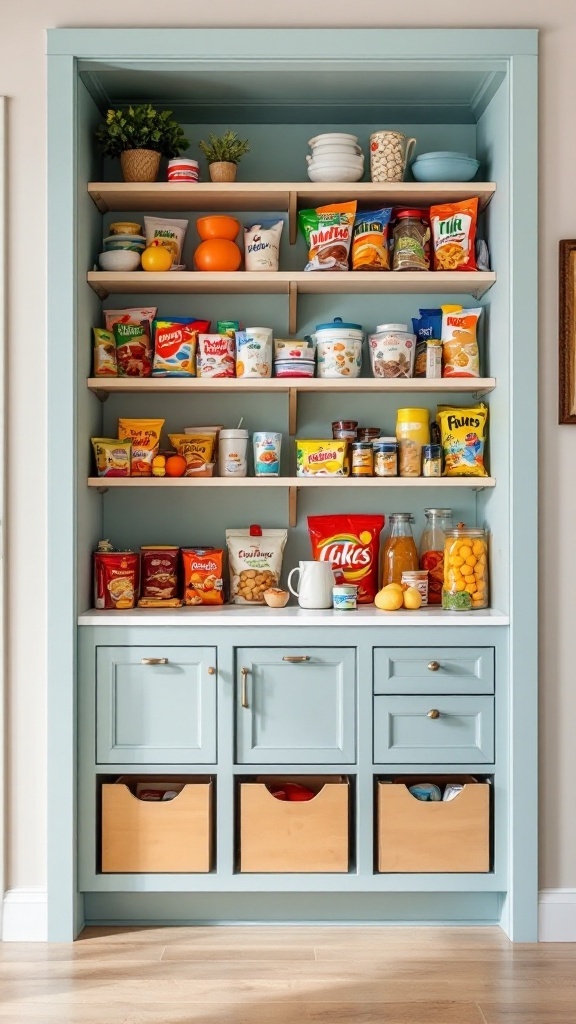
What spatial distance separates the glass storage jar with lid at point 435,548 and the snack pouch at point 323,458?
337mm

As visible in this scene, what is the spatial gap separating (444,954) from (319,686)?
77 centimetres

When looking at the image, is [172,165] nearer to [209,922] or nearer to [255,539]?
[255,539]

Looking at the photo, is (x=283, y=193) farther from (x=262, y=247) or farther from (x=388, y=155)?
(x=388, y=155)

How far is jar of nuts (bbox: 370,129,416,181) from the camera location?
2762 mm

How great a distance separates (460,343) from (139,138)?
1.12 m

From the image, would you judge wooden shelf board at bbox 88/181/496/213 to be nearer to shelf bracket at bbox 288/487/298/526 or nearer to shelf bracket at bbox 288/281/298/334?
shelf bracket at bbox 288/281/298/334

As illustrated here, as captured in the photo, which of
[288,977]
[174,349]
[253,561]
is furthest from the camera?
[253,561]

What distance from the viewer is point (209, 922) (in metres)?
Result: 2.70

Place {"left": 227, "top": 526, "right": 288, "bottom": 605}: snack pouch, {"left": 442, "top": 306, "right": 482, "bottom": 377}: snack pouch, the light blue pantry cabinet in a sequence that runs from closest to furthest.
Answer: the light blue pantry cabinet → {"left": 442, "top": 306, "right": 482, "bottom": 377}: snack pouch → {"left": 227, "top": 526, "right": 288, "bottom": 605}: snack pouch

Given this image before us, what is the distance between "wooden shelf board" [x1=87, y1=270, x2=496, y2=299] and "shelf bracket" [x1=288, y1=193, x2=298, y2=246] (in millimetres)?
182

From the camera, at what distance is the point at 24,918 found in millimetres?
2611

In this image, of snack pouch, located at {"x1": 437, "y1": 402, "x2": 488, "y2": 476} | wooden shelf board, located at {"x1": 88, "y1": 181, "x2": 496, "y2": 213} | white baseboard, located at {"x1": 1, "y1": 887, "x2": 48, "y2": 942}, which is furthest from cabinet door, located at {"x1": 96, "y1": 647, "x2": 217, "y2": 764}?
wooden shelf board, located at {"x1": 88, "y1": 181, "x2": 496, "y2": 213}

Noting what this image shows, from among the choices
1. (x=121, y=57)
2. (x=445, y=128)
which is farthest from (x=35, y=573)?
(x=445, y=128)

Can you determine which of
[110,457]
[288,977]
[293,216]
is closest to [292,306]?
[293,216]
